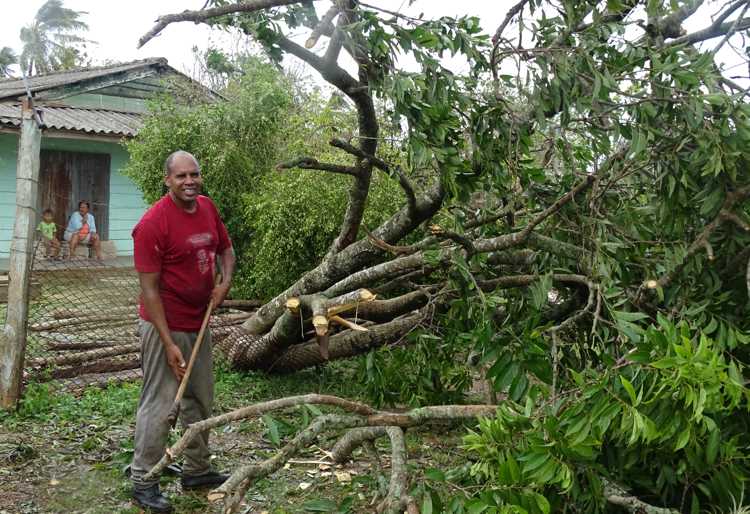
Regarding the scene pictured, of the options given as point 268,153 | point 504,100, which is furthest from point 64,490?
point 268,153

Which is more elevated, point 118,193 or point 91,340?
point 118,193

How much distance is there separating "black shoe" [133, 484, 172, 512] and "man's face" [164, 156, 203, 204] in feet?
5.13

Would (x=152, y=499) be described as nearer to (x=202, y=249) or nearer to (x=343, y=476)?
(x=343, y=476)

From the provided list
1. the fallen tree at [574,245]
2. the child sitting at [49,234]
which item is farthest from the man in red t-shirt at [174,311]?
the child sitting at [49,234]

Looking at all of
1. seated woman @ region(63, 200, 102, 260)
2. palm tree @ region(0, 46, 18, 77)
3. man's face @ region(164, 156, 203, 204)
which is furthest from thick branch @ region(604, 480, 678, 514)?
palm tree @ region(0, 46, 18, 77)

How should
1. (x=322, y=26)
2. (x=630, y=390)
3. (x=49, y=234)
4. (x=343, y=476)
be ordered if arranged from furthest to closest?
1. (x=49, y=234)
2. (x=343, y=476)
3. (x=322, y=26)
4. (x=630, y=390)

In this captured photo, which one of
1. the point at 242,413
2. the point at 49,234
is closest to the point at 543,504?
the point at 242,413

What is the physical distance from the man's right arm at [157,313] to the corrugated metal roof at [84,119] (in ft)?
27.4

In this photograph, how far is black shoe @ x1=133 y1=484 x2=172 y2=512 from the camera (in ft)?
12.8

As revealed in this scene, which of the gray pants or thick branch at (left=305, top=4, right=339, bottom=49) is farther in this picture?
the gray pants

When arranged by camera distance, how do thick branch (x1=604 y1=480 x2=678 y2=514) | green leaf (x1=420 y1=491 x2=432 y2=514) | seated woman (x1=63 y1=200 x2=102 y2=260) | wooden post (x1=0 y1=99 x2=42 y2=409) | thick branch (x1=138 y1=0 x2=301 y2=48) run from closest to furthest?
1. green leaf (x1=420 y1=491 x2=432 y2=514)
2. thick branch (x1=604 y1=480 x2=678 y2=514)
3. thick branch (x1=138 y1=0 x2=301 y2=48)
4. wooden post (x1=0 y1=99 x2=42 y2=409)
5. seated woman (x1=63 y1=200 x2=102 y2=260)

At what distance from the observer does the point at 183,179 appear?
4047 mm

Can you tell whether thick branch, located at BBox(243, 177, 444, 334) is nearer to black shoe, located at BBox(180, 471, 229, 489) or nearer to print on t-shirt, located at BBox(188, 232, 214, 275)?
print on t-shirt, located at BBox(188, 232, 214, 275)

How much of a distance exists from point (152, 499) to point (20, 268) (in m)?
2.14
